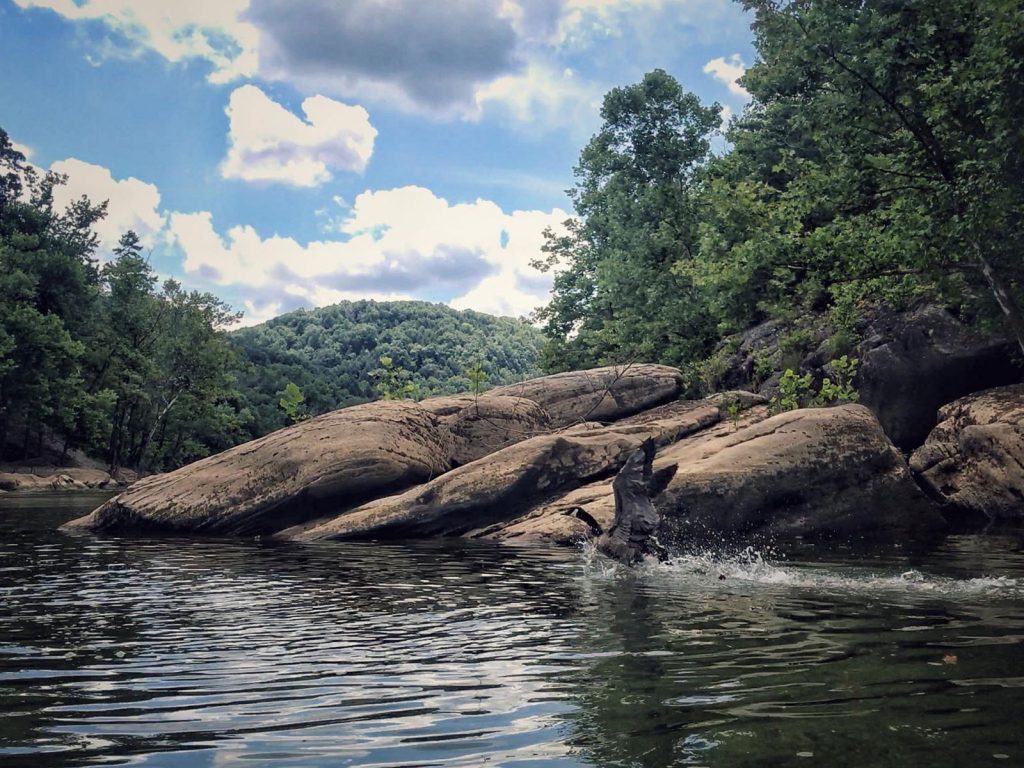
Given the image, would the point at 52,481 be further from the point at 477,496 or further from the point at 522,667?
the point at 522,667

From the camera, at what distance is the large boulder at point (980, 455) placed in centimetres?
1563

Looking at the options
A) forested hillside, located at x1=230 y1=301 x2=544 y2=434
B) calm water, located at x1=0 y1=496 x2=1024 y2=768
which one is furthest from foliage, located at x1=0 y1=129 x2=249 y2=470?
calm water, located at x1=0 y1=496 x2=1024 y2=768

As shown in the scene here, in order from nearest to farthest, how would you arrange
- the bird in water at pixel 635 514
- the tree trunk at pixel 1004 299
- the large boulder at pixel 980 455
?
1. the bird in water at pixel 635 514
2. the tree trunk at pixel 1004 299
3. the large boulder at pixel 980 455

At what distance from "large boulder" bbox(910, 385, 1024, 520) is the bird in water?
778 centimetres

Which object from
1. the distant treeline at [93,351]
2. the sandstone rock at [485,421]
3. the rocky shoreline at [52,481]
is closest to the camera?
the sandstone rock at [485,421]

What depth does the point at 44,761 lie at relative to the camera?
384cm

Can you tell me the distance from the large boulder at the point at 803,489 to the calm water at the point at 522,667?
142 inches

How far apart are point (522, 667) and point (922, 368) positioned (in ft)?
55.6

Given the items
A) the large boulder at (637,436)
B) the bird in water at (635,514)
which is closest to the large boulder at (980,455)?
the large boulder at (637,436)

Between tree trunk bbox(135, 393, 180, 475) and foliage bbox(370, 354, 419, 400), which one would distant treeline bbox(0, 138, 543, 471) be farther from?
foliage bbox(370, 354, 419, 400)

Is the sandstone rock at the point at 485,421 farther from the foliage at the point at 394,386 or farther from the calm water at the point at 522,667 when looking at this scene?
the calm water at the point at 522,667

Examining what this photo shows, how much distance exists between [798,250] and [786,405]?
418 cm

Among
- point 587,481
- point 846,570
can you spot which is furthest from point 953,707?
point 587,481

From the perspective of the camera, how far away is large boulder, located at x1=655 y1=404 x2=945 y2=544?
14844 millimetres
